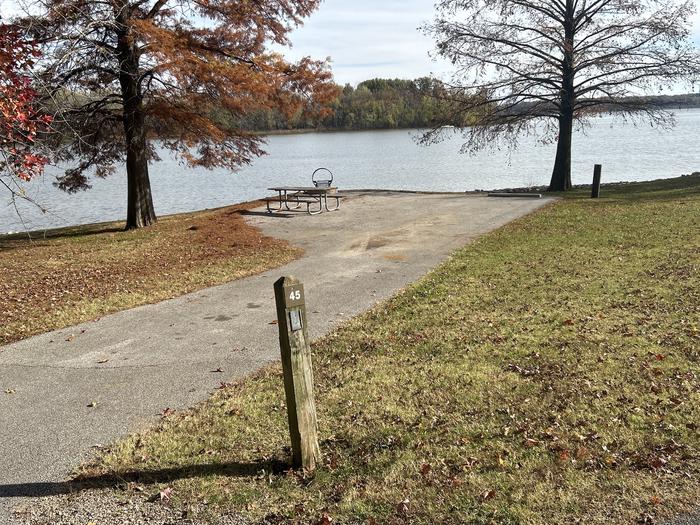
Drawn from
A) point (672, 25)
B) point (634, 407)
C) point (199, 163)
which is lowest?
point (634, 407)

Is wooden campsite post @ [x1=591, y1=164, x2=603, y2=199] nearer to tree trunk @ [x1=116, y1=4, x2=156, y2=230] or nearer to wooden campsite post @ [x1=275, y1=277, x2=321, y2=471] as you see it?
tree trunk @ [x1=116, y1=4, x2=156, y2=230]

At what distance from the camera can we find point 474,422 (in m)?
4.42

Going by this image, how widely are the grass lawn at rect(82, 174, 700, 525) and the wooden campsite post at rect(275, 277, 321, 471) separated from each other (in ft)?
0.55

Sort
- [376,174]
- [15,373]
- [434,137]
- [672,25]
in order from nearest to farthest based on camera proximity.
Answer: [15,373] < [672,25] < [434,137] < [376,174]

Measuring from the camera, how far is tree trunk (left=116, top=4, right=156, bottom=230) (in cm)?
1443

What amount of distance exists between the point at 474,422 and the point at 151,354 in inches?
137

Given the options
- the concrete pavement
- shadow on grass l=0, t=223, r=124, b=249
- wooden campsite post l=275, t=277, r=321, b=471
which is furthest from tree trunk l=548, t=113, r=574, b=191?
wooden campsite post l=275, t=277, r=321, b=471

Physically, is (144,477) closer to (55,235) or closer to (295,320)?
(295,320)

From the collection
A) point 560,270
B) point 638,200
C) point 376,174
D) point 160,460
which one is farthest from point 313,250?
point 376,174

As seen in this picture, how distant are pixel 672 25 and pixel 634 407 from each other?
18734 millimetres

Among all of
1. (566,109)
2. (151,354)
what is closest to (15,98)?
(151,354)

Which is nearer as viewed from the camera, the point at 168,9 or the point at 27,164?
the point at 27,164

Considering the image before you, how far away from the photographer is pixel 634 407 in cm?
452

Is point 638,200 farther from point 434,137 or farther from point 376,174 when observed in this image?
point 376,174
